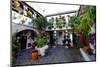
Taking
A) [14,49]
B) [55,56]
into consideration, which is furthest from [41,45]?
[14,49]

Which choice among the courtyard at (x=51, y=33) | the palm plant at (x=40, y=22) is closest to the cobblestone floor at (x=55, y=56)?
the courtyard at (x=51, y=33)

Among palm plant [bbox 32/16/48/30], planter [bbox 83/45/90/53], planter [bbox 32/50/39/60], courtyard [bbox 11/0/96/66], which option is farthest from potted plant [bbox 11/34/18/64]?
planter [bbox 83/45/90/53]

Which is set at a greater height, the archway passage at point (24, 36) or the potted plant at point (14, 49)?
the archway passage at point (24, 36)

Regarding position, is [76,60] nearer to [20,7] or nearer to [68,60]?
[68,60]

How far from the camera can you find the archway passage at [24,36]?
245 cm

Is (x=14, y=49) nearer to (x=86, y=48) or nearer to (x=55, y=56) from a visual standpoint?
(x=55, y=56)

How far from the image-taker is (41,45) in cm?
256

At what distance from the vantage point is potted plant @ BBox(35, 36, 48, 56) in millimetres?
2543

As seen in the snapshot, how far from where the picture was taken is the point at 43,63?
8.44 ft

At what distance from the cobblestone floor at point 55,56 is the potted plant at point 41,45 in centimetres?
9

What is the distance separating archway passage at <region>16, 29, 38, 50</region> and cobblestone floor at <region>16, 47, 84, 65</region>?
9 cm

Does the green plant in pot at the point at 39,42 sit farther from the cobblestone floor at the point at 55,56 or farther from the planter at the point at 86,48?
the planter at the point at 86,48

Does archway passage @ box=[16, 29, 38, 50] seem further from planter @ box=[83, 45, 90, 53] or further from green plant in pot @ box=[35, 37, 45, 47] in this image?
planter @ box=[83, 45, 90, 53]

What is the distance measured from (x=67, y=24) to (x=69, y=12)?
0.61 ft
